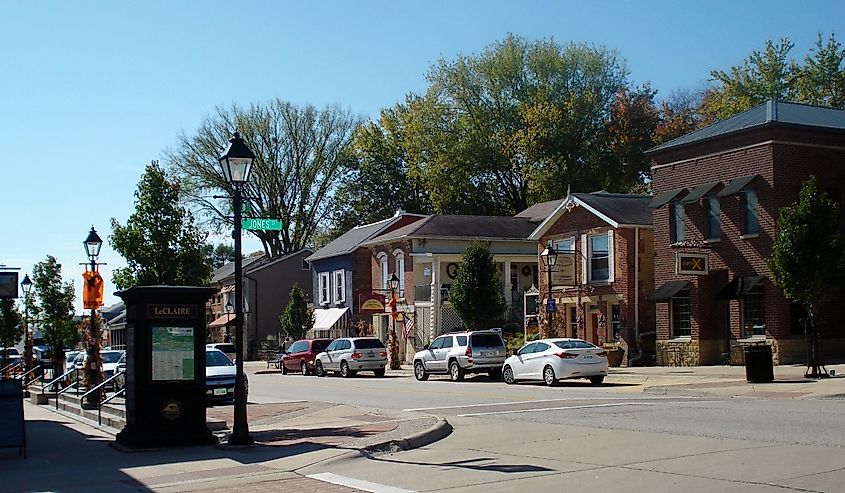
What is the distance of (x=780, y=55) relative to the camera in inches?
2152

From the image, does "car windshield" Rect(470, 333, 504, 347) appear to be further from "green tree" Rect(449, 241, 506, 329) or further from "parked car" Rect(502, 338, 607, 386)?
"green tree" Rect(449, 241, 506, 329)

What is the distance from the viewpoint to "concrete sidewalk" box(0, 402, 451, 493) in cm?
1205

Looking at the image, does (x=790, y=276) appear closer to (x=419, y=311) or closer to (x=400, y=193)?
(x=419, y=311)

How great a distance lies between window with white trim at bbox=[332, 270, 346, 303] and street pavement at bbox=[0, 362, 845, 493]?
3643cm

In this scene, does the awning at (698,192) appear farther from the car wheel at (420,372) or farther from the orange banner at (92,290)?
the orange banner at (92,290)

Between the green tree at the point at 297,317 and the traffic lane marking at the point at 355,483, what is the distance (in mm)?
46755

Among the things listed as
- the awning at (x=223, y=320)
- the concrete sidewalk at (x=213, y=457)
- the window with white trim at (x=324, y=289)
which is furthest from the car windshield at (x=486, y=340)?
the awning at (x=223, y=320)

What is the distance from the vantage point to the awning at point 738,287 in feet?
105

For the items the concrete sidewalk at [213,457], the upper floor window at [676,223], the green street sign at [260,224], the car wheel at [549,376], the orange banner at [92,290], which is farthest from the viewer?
the upper floor window at [676,223]

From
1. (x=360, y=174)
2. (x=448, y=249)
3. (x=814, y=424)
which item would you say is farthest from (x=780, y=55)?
(x=814, y=424)

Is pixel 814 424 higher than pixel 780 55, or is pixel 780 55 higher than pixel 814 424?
pixel 780 55

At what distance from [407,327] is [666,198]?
57.2ft

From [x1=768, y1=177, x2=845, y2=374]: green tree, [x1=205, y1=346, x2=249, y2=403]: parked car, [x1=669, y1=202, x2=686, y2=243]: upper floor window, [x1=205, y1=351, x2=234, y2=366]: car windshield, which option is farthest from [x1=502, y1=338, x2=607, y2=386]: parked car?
[x1=205, y1=346, x2=249, y2=403]: parked car

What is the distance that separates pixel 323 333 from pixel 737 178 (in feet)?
110
